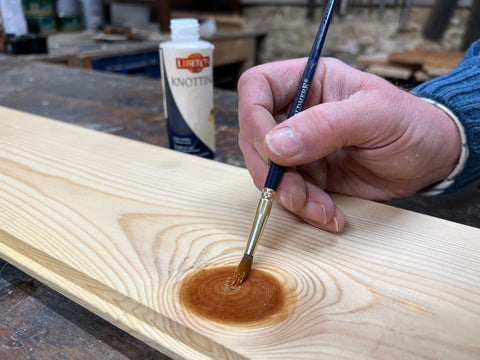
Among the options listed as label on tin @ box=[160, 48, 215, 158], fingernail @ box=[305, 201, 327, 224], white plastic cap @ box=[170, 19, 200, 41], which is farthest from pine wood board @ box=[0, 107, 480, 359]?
white plastic cap @ box=[170, 19, 200, 41]

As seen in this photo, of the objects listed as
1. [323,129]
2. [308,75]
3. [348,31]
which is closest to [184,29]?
[308,75]

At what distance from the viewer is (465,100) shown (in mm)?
774

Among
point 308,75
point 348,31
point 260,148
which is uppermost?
point 308,75

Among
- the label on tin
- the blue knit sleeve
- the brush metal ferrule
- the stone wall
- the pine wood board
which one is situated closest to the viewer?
the pine wood board

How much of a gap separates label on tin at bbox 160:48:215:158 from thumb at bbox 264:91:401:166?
15.2 inches

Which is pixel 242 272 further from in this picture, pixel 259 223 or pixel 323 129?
pixel 323 129

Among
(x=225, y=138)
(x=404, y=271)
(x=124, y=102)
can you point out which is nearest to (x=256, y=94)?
(x=404, y=271)

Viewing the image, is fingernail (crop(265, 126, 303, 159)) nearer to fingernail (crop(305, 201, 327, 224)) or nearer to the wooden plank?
fingernail (crop(305, 201, 327, 224))

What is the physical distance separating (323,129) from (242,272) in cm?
23

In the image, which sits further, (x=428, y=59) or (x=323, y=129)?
(x=428, y=59)

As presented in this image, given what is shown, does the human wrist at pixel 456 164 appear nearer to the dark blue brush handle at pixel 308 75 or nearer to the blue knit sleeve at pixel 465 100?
the blue knit sleeve at pixel 465 100

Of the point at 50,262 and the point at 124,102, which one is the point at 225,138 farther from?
the point at 50,262

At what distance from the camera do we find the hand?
0.57m

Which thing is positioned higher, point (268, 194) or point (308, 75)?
point (308, 75)
